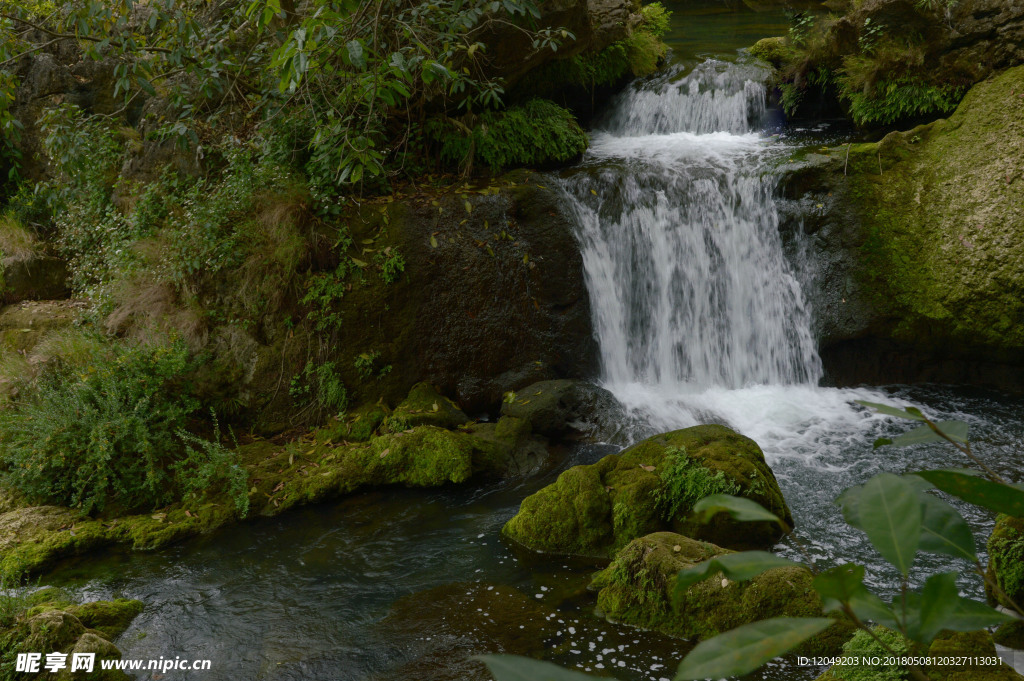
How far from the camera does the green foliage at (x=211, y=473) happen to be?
20.6ft

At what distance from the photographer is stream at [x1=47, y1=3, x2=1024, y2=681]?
14.5 ft

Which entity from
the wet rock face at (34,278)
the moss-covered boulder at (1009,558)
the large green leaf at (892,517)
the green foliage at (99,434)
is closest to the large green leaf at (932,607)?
the large green leaf at (892,517)

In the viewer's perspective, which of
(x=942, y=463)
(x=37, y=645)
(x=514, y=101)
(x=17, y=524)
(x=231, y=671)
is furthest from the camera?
(x=514, y=101)

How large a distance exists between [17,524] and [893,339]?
365 inches

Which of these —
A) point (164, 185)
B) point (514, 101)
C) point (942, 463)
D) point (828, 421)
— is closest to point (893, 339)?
point (828, 421)

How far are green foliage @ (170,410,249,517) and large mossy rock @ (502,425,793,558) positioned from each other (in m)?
2.57

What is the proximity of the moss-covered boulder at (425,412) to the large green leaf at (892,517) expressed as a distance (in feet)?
20.6

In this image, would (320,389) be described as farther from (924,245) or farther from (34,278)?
(924,245)

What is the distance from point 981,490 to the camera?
1013mm

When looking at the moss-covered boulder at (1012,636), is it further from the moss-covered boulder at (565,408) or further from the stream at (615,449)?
the moss-covered boulder at (565,408)

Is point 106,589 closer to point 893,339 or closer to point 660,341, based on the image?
point 660,341

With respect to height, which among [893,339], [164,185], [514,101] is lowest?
[893,339]

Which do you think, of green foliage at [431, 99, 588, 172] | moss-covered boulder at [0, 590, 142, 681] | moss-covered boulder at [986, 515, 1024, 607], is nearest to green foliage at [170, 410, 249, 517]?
moss-covered boulder at [0, 590, 142, 681]

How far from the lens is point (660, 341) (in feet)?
27.9
